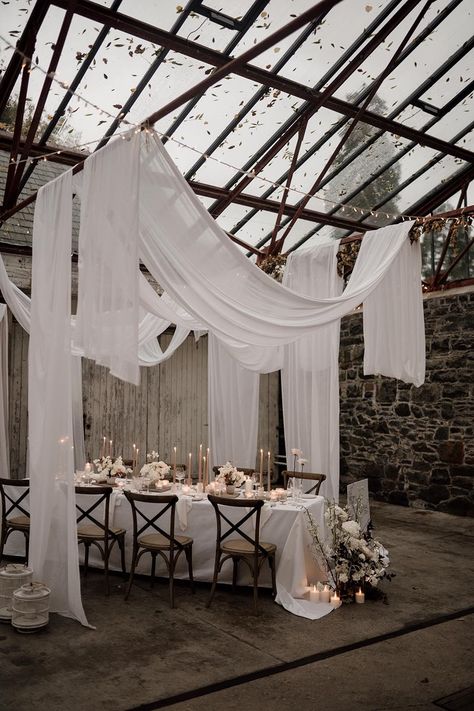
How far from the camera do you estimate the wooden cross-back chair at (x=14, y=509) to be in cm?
550

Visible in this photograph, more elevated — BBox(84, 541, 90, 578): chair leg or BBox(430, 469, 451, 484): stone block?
BBox(430, 469, 451, 484): stone block

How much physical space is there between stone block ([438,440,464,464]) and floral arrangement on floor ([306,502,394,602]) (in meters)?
4.28

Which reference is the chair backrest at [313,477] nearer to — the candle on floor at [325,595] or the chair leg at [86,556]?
the candle on floor at [325,595]

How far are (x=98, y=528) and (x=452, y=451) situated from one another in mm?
5660

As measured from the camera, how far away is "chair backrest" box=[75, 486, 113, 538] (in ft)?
16.4

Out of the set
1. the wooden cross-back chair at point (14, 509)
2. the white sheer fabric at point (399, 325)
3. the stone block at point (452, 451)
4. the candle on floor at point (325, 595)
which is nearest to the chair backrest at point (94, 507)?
the wooden cross-back chair at point (14, 509)

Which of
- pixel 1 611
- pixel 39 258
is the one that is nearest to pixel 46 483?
pixel 1 611

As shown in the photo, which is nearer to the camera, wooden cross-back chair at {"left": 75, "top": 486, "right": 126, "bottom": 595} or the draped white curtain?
the draped white curtain

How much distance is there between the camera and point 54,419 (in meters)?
4.29

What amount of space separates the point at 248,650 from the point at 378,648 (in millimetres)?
830

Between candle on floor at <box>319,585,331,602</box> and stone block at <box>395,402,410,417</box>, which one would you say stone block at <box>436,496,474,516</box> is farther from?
candle on floor at <box>319,585,331,602</box>

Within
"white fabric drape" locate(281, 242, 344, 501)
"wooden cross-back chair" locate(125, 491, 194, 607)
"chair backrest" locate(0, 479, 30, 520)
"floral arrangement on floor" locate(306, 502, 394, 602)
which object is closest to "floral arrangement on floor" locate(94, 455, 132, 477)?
"chair backrest" locate(0, 479, 30, 520)

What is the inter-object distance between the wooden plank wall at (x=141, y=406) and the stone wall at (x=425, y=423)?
2020mm

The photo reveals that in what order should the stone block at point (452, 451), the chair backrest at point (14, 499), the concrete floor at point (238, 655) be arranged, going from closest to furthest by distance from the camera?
1. the concrete floor at point (238, 655)
2. the chair backrest at point (14, 499)
3. the stone block at point (452, 451)
